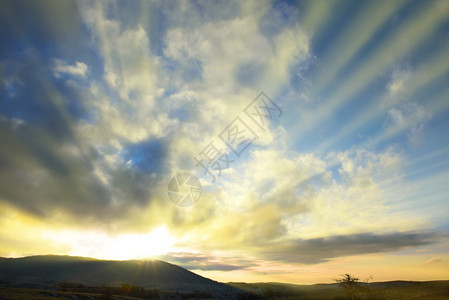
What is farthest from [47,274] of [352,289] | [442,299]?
[442,299]

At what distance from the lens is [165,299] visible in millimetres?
131875

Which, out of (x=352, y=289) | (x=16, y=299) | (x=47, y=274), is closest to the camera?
(x=16, y=299)

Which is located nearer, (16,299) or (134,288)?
(16,299)

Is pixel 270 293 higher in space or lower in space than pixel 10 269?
lower

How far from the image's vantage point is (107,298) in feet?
238

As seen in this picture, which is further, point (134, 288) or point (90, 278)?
point (90, 278)

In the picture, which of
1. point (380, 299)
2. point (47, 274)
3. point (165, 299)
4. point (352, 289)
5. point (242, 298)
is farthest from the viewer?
point (47, 274)

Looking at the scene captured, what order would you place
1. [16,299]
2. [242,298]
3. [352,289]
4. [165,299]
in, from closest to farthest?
[16,299]
[352,289]
[165,299]
[242,298]

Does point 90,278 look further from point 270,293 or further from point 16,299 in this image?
point 16,299

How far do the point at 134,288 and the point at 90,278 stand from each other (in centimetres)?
8356

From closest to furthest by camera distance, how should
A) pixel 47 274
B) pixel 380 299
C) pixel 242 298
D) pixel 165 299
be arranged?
pixel 380 299 → pixel 165 299 → pixel 242 298 → pixel 47 274

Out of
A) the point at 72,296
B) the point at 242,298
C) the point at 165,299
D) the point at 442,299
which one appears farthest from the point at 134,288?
the point at 442,299

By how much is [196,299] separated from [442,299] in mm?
112470

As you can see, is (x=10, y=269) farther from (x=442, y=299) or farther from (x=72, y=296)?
(x=442, y=299)
